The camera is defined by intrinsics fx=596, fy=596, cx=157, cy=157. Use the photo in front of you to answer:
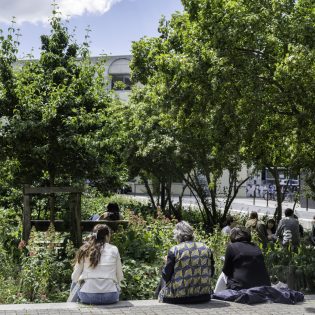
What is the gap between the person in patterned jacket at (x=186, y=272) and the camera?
764cm

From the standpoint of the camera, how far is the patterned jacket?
764cm

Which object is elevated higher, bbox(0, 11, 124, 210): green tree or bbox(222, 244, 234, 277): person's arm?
bbox(0, 11, 124, 210): green tree

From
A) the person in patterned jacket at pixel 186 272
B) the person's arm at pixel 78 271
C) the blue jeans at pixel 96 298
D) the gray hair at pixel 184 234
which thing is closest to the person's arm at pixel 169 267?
the person in patterned jacket at pixel 186 272

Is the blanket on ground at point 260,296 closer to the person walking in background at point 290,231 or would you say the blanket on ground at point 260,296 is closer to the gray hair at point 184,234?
the gray hair at point 184,234

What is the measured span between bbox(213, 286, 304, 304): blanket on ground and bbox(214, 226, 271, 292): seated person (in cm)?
11

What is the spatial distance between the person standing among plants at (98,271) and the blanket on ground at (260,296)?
1.52 meters

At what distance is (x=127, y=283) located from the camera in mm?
8891

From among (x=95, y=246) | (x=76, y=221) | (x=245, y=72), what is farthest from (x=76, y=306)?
(x=245, y=72)

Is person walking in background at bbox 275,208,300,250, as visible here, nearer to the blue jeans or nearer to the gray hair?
the gray hair

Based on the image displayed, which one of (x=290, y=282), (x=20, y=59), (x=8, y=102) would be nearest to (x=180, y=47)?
(x=20, y=59)

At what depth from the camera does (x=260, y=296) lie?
7.93m

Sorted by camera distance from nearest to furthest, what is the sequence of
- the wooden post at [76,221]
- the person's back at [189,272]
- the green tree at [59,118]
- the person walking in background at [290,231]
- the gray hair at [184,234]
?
the person's back at [189,272] → the gray hair at [184,234] → the green tree at [59,118] → the wooden post at [76,221] → the person walking in background at [290,231]

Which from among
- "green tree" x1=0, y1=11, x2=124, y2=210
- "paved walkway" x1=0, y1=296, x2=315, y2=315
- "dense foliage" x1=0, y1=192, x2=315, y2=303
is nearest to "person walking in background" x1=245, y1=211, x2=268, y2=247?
"dense foliage" x1=0, y1=192, x2=315, y2=303

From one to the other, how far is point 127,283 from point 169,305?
135cm
